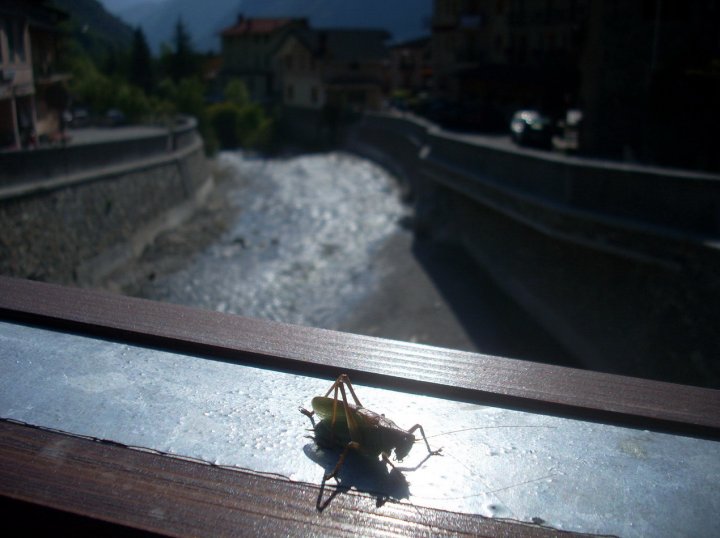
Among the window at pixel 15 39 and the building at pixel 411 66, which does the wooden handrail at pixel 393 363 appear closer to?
the window at pixel 15 39

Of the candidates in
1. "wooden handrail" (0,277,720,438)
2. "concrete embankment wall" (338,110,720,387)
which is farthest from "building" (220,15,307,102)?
"wooden handrail" (0,277,720,438)

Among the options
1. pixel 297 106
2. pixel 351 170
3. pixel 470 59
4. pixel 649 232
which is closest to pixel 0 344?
pixel 649 232

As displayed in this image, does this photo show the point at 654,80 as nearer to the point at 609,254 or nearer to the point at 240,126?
the point at 609,254

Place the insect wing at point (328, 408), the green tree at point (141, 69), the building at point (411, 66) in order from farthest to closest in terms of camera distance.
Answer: the building at point (411, 66), the green tree at point (141, 69), the insect wing at point (328, 408)

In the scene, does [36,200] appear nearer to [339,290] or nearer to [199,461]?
[339,290]

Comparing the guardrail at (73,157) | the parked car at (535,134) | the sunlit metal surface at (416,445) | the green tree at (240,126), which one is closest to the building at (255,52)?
the green tree at (240,126)

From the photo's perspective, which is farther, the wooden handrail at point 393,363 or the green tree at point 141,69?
the green tree at point 141,69

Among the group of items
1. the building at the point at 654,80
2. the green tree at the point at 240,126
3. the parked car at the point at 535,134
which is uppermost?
the building at the point at 654,80
